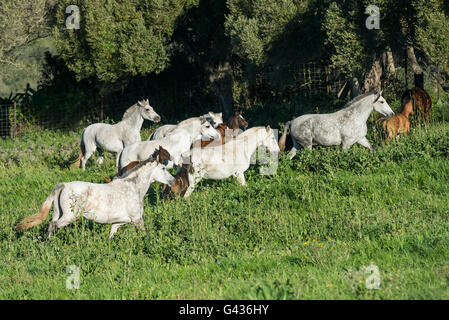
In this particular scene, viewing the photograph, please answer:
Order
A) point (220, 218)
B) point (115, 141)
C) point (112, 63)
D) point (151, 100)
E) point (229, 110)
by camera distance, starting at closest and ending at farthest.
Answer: point (220, 218) → point (115, 141) → point (112, 63) → point (229, 110) → point (151, 100)

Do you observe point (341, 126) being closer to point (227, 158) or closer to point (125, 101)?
point (227, 158)

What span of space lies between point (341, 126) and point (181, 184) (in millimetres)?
4996

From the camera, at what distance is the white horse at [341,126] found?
1608 centimetres

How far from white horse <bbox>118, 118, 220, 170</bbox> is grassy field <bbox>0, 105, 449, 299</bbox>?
983 millimetres

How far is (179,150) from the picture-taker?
1492cm

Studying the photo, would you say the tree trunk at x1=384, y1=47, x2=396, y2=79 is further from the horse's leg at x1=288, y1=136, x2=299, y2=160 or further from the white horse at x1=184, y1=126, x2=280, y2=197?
the white horse at x1=184, y1=126, x2=280, y2=197

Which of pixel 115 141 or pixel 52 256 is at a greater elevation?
pixel 115 141

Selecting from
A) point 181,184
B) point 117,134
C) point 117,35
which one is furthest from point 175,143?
point 117,35

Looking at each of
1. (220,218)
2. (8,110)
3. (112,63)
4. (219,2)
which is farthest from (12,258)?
(8,110)

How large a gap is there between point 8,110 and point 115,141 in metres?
11.3

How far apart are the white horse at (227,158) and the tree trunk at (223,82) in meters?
12.4

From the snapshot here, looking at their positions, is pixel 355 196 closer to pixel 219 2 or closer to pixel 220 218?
pixel 220 218

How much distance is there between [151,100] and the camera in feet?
96.9
